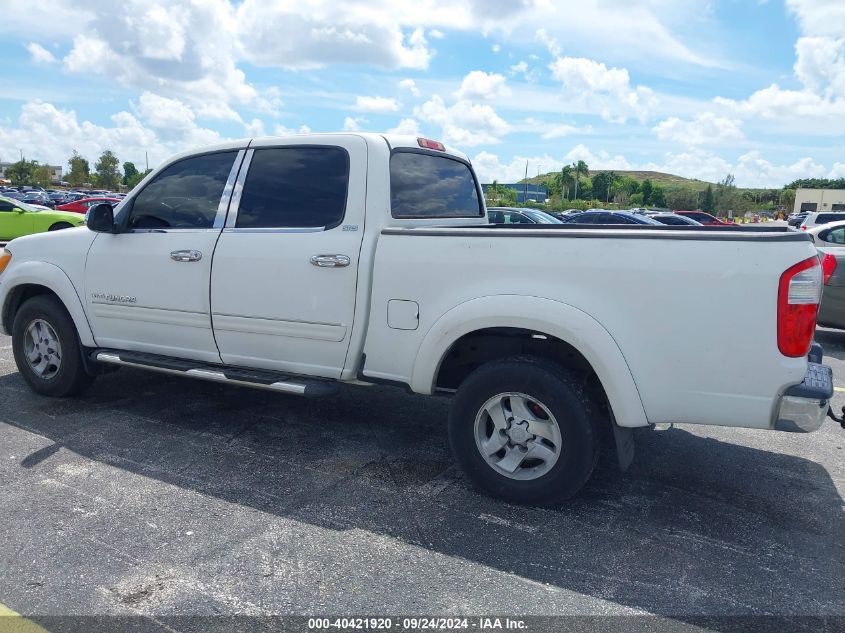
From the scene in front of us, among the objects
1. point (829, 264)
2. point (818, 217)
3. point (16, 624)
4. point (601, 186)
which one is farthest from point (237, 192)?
point (601, 186)

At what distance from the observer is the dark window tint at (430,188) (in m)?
4.38

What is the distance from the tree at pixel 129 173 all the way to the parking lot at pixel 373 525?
116200 mm

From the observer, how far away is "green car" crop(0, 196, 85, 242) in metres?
18.1

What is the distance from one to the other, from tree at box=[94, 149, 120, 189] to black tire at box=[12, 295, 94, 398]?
106 metres

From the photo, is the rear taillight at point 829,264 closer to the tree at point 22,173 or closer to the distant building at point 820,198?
the distant building at point 820,198

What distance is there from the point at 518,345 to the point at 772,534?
5.09ft

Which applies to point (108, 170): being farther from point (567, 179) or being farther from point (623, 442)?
point (623, 442)

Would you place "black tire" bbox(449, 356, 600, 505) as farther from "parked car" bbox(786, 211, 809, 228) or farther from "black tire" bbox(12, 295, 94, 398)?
"parked car" bbox(786, 211, 809, 228)

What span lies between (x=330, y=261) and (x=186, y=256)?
1120 mm

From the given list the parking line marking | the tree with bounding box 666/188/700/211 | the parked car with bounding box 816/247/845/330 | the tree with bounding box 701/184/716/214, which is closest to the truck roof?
the parking line marking

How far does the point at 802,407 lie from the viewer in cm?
307

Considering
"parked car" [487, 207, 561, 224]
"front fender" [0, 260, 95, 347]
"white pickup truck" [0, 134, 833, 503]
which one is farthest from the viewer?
"parked car" [487, 207, 561, 224]

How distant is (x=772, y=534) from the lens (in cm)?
344

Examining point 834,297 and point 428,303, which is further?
point 834,297
